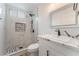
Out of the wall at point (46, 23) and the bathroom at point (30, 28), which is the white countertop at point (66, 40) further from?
the wall at point (46, 23)

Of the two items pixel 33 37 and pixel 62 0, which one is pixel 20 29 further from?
pixel 62 0

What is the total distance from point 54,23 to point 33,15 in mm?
534

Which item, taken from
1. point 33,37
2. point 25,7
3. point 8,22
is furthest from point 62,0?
point 8,22

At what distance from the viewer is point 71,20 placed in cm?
173

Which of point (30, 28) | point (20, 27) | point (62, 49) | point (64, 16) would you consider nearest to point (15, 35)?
point (20, 27)

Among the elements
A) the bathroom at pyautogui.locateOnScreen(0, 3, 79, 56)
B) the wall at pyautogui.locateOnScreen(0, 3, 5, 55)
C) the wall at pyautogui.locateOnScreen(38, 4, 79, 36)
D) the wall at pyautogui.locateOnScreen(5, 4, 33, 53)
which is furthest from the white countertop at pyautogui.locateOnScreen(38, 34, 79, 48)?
the wall at pyautogui.locateOnScreen(0, 3, 5, 55)

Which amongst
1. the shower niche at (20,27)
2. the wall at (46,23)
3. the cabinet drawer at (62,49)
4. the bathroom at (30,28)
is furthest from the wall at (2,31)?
the cabinet drawer at (62,49)

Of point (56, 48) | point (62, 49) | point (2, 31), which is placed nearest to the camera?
point (62, 49)

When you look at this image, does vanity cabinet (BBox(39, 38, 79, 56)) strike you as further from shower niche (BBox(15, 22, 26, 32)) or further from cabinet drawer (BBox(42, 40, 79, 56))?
shower niche (BBox(15, 22, 26, 32))

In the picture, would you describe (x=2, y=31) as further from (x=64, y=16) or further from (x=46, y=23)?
(x=64, y=16)

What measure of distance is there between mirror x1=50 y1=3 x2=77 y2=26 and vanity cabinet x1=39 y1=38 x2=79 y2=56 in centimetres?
47

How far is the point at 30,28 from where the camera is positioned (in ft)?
5.59

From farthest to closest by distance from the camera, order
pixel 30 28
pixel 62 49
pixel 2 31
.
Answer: pixel 30 28
pixel 2 31
pixel 62 49

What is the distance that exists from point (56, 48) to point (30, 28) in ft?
1.88
